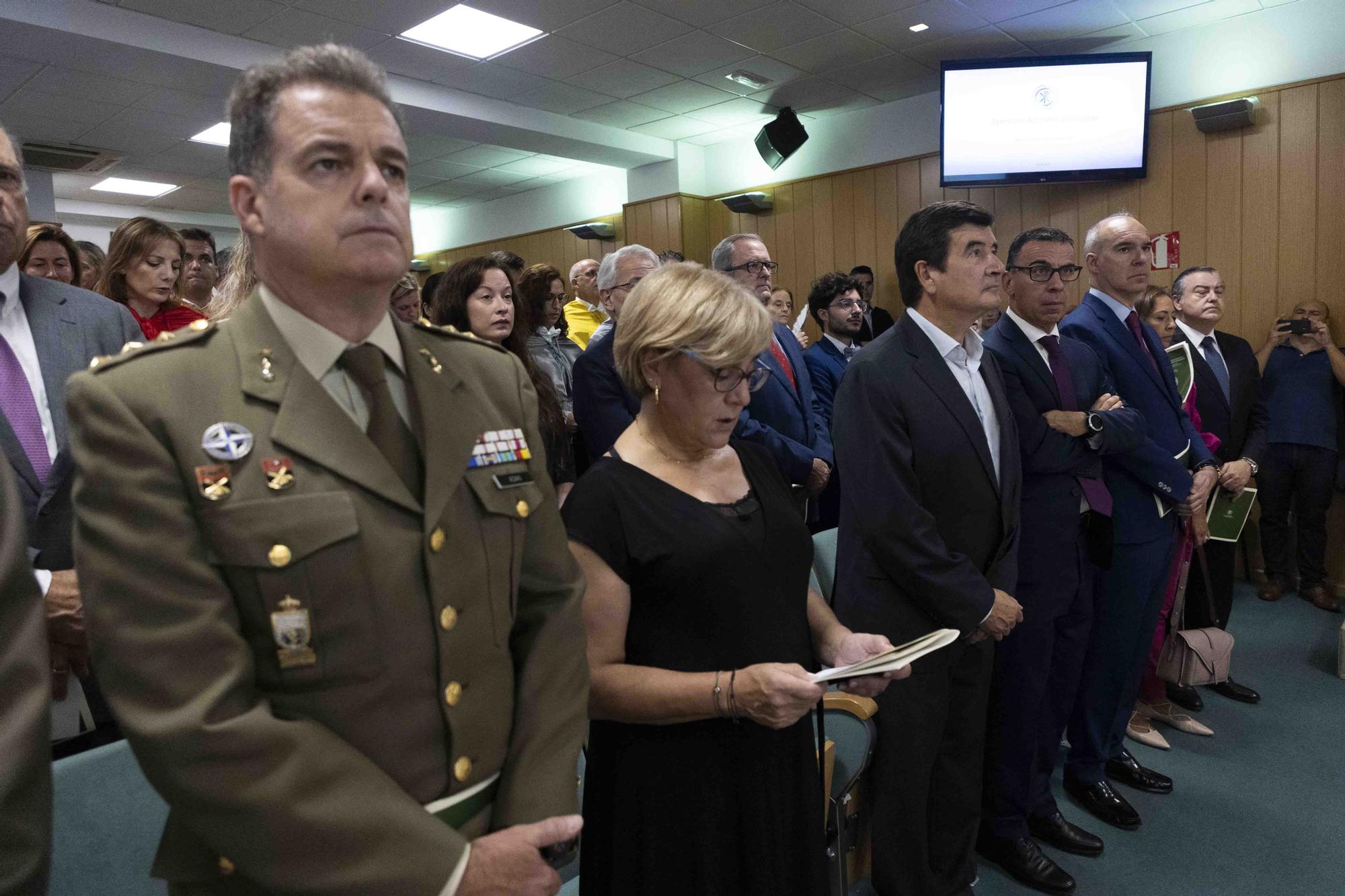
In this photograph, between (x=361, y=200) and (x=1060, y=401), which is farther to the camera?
(x=1060, y=401)

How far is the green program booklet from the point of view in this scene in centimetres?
348

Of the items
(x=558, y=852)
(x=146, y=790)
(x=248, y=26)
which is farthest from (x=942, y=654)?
(x=248, y=26)

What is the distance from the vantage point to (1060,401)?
2.56 meters

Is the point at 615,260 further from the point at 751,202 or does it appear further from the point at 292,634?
the point at 751,202

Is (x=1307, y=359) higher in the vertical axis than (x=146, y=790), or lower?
higher

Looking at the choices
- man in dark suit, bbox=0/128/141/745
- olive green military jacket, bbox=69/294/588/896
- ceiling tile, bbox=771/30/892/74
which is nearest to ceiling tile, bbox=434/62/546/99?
ceiling tile, bbox=771/30/892/74

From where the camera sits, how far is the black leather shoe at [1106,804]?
8.62 feet

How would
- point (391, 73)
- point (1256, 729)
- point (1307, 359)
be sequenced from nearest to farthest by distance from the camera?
point (1256, 729)
point (1307, 359)
point (391, 73)

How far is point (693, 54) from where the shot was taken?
565 cm

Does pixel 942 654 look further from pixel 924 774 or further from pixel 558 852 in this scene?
pixel 558 852

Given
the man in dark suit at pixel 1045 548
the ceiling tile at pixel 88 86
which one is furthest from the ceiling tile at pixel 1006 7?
the ceiling tile at pixel 88 86

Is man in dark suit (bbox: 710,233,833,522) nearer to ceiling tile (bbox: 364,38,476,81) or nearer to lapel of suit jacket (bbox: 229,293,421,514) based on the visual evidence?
lapel of suit jacket (bbox: 229,293,421,514)

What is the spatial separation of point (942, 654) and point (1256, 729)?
2.08 m

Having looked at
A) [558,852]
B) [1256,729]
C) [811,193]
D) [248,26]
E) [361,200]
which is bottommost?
[1256,729]
